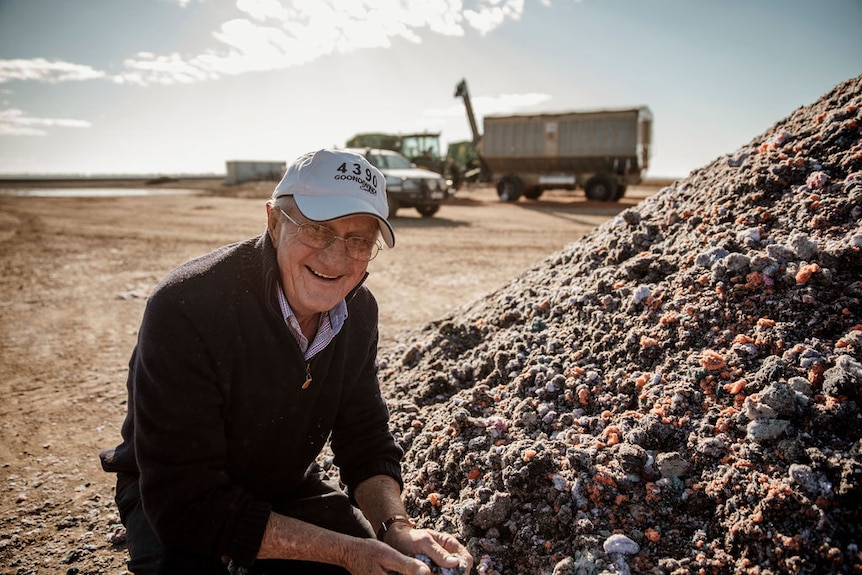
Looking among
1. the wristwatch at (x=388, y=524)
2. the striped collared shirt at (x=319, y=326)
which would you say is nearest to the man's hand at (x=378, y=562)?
the wristwatch at (x=388, y=524)

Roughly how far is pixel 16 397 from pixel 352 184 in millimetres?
3950

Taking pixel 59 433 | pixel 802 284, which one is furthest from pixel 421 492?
pixel 59 433

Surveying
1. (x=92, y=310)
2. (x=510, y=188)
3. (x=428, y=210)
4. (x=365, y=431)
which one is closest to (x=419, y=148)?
(x=510, y=188)

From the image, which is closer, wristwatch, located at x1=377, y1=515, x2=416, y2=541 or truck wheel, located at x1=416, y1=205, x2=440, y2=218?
wristwatch, located at x1=377, y1=515, x2=416, y2=541

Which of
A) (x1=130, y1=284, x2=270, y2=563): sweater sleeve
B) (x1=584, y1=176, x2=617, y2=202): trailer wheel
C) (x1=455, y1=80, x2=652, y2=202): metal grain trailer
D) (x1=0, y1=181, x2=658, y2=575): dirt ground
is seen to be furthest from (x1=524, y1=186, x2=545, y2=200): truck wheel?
(x1=130, y1=284, x2=270, y2=563): sweater sleeve

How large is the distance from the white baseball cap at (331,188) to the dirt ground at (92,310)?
1.97 m

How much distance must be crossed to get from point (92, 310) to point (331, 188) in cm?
610

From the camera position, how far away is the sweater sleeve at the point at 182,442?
1.57 metres

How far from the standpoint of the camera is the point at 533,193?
21250mm

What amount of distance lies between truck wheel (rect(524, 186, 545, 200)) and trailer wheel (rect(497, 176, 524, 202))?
1.17 feet

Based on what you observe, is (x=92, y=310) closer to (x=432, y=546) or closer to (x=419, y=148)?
(x=432, y=546)

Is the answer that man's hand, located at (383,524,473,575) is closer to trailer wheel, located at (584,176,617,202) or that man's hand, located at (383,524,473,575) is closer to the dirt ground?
the dirt ground

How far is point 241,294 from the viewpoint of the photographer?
1711 mm

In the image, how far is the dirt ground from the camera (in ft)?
9.20
